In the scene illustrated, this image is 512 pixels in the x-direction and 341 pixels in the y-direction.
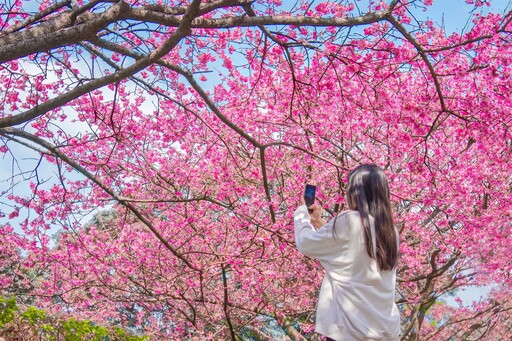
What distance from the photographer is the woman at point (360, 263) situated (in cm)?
196

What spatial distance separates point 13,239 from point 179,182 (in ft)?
7.35

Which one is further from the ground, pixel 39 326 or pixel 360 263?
pixel 39 326

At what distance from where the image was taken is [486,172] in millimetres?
6375

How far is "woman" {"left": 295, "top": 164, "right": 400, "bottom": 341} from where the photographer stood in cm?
196

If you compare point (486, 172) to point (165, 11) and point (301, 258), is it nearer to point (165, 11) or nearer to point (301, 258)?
point (301, 258)

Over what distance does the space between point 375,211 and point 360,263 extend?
22 centimetres

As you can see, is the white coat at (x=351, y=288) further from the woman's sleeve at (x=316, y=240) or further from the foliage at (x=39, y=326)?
the foliage at (x=39, y=326)

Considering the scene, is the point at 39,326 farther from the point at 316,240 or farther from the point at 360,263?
the point at 360,263

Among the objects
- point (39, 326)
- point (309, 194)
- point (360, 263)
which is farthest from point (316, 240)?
point (39, 326)

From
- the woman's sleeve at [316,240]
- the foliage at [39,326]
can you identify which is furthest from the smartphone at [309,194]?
the foliage at [39,326]

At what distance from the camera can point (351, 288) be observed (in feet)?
6.53

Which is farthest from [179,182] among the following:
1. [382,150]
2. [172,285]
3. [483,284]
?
[483,284]

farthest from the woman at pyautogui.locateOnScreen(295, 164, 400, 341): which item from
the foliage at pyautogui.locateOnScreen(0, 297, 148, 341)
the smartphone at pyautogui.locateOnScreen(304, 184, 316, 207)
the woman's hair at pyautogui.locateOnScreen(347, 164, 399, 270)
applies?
the foliage at pyautogui.locateOnScreen(0, 297, 148, 341)

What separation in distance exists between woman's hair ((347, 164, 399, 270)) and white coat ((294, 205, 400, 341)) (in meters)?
0.03
